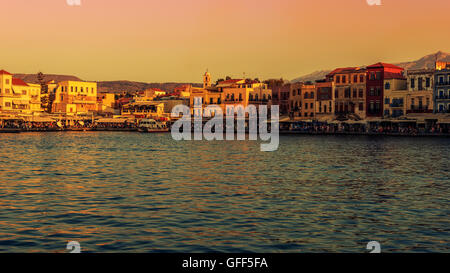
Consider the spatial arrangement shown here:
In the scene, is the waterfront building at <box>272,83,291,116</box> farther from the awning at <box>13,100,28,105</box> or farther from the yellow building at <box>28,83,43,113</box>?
the awning at <box>13,100,28,105</box>

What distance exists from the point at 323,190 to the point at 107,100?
483 feet

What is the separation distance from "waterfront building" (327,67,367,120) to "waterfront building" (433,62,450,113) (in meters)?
13.7

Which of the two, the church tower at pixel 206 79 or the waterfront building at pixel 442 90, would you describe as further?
the church tower at pixel 206 79

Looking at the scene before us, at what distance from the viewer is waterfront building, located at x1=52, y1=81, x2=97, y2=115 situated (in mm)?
136500

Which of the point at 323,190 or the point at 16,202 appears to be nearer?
the point at 16,202

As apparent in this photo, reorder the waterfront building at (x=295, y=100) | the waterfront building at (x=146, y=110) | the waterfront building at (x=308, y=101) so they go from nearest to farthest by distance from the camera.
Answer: the waterfront building at (x=308, y=101), the waterfront building at (x=295, y=100), the waterfront building at (x=146, y=110)

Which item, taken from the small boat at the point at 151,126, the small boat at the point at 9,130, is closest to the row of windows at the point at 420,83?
the small boat at the point at 151,126

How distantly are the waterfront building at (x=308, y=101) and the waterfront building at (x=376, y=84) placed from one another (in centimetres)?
1315

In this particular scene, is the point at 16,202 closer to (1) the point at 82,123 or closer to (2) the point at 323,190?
(2) the point at 323,190

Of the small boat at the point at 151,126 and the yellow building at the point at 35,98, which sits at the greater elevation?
the yellow building at the point at 35,98

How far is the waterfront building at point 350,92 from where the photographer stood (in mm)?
92000

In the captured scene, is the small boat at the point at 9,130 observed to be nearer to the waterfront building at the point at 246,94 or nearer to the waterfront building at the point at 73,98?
the waterfront building at the point at 73,98
